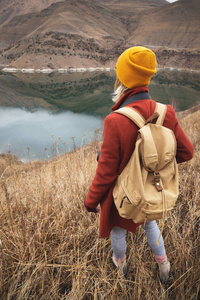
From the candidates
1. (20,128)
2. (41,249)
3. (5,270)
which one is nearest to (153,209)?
(41,249)

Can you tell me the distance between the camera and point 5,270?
45.3 inches

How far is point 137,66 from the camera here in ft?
2.98

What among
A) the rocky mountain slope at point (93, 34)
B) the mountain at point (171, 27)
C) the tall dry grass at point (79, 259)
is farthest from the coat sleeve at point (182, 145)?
the mountain at point (171, 27)

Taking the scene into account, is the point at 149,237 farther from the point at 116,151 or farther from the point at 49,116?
the point at 49,116

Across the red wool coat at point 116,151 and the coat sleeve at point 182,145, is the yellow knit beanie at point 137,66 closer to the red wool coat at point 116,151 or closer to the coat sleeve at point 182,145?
the red wool coat at point 116,151

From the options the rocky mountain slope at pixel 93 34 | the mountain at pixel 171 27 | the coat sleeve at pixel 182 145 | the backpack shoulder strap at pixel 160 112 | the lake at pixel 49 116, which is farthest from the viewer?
the mountain at pixel 171 27

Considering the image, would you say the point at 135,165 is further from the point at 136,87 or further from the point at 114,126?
the point at 136,87

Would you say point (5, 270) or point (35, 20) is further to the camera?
point (35, 20)

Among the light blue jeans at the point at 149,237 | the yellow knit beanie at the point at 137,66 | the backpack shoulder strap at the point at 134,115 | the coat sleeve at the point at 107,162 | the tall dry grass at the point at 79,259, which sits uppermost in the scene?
the yellow knit beanie at the point at 137,66

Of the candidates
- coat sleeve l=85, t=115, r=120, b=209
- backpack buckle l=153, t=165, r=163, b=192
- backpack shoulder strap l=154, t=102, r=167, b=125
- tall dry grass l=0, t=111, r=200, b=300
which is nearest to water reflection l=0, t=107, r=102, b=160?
tall dry grass l=0, t=111, r=200, b=300

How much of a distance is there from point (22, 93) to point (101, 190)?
2292 cm

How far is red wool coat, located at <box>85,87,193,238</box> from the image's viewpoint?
87 centimetres

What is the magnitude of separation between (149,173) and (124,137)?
0.68ft

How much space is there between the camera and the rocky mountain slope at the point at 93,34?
158ft
